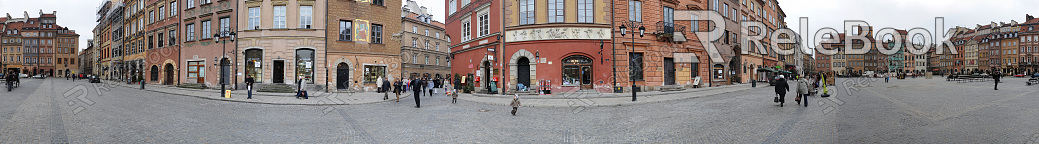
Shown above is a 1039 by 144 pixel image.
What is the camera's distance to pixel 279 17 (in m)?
25.1

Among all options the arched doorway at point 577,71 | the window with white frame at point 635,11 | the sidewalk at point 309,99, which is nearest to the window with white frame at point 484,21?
the arched doorway at point 577,71

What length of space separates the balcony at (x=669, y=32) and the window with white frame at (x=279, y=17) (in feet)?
68.0

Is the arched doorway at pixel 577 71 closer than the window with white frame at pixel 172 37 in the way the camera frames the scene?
Yes

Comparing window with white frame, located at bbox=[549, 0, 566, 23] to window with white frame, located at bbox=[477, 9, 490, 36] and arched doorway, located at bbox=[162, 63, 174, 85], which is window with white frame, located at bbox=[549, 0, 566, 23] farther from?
arched doorway, located at bbox=[162, 63, 174, 85]

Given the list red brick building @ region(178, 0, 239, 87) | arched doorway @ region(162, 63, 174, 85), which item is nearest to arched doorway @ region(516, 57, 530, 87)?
red brick building @ region(178, 0, 239, 87)

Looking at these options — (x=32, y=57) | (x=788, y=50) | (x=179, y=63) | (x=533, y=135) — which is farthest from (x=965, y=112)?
(x=32, y=57)

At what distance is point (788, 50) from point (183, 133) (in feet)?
219

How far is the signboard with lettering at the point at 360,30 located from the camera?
25625 mm

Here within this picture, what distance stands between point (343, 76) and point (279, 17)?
484cm

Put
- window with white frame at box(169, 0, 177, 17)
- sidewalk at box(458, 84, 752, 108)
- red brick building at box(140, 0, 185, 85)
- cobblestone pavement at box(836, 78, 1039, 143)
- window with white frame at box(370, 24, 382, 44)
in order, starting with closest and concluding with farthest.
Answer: cobblestone pavement at box(836, 78, 1039, 143)
sidewalk at box(458, 84, 752, 108)
window with white frame at box(370, 24, 382, 44)
red brick building at box(140, 0, 185, 85)
window with white frame at box(169, 0, 177, 17)

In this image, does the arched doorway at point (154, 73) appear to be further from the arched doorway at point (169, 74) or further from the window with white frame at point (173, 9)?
the window with white frame at point (173, 9)

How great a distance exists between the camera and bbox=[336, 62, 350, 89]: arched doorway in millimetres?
25516

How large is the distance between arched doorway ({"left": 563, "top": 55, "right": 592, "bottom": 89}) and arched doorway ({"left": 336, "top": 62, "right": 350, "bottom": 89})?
12.8 metres

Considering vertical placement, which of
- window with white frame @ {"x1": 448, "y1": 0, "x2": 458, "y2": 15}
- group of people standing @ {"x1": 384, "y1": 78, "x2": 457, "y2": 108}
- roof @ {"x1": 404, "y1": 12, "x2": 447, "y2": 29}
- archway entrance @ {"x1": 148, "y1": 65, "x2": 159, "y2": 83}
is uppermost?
roof @ {"x1": 404, "y1": 12, "x2": 447, "y2": 29}
